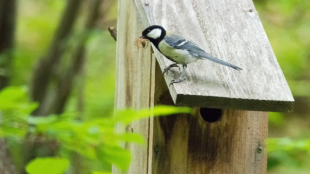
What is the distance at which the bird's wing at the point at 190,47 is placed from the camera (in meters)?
1.68

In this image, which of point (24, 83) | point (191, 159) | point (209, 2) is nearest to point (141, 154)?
point (191, 159)

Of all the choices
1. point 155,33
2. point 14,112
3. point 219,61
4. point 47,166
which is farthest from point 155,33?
point 47,166

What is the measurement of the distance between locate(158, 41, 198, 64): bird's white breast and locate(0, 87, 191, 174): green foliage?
17.4 inches

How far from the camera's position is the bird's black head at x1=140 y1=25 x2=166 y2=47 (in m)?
1.75

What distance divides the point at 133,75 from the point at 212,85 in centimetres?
64

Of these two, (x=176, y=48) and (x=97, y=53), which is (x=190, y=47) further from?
(x=97, y=53)

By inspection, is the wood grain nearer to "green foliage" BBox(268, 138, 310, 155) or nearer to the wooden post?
the wooden post

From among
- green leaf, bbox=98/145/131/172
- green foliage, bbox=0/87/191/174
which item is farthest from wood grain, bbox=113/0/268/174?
green leaf, bbox=98/145/131/172

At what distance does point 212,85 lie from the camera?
65.1 inches

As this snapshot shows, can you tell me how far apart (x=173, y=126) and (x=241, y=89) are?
36 centimetres

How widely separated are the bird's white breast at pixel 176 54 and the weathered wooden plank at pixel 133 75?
0.62 ft

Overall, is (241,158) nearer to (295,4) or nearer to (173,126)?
(173,126)

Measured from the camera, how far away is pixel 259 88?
5.58 feet

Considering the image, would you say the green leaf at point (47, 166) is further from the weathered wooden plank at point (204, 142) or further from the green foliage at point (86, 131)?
the weathered wooden plank at point (204, 142)
